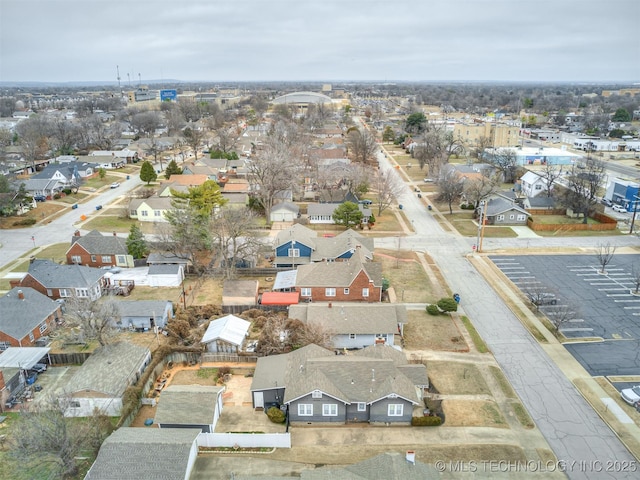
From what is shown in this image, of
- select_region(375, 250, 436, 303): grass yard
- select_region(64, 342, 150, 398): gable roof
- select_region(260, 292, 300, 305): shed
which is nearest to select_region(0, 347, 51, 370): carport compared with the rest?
select_region(64, 342, 150, 398): gable roof

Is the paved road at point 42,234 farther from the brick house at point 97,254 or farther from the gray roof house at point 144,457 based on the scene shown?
the gray roof house at point 144,457

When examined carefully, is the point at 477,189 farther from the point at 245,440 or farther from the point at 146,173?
the point at 146,173

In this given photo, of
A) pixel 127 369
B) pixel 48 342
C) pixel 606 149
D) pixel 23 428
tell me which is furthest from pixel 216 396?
pixel 606 149

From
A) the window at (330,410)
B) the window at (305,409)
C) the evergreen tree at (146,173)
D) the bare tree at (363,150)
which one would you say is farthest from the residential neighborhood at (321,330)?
the bare tree at (363,150)

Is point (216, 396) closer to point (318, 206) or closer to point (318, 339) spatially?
point (318, 339)

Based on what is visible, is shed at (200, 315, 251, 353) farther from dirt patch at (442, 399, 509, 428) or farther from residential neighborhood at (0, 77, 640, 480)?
dirt patch at (442, 399, 509, 428)

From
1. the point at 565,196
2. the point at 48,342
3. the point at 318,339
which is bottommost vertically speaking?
the point at 48,342
